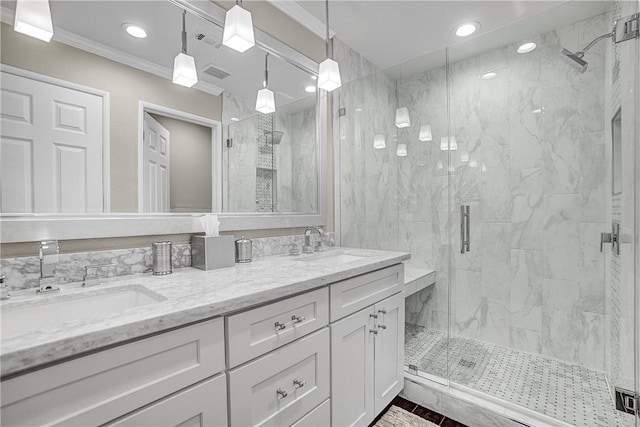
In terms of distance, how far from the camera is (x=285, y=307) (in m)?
1.04

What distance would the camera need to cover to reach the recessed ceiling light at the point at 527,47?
2.21m

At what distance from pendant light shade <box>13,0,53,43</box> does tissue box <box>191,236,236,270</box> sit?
870 millimetres

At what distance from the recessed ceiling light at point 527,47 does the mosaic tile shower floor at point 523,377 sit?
2237 mm

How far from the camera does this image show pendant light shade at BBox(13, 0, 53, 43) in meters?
0.95

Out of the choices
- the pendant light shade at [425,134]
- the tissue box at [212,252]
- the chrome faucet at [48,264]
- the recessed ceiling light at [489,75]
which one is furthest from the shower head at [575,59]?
the chrome faucet at [48,264]

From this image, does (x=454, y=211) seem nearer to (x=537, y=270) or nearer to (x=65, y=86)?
(x=537, y=270)

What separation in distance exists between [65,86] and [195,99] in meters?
0.49

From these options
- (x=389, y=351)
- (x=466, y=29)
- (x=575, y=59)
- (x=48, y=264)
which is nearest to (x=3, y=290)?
(x=48, y=264)

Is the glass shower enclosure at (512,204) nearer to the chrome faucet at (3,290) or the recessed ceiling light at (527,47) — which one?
the recessed ceiling light at (527,47)

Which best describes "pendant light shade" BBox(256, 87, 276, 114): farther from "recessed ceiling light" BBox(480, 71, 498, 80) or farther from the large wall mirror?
"recessed ceiling light" BBox(480, 71, 498, 80)

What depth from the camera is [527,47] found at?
2227 mm

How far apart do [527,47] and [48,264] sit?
3.03 meters

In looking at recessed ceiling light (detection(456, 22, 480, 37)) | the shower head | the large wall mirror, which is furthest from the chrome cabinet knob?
the shower head

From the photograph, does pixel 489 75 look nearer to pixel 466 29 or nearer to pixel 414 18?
pixel 466 29
